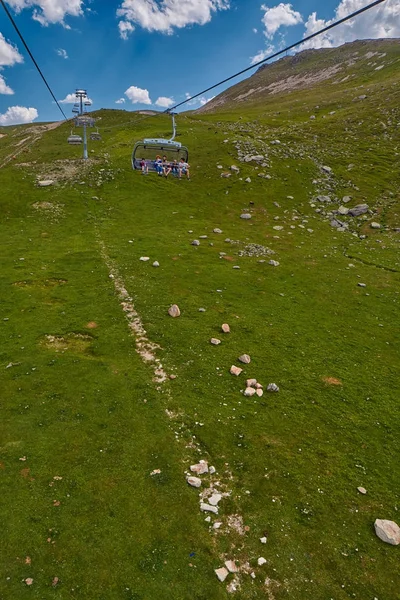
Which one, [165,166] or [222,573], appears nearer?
[222,573]

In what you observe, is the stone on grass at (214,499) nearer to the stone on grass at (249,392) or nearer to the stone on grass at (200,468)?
the stone on grass at (200,468)

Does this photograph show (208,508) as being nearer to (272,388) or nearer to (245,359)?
(272,388)

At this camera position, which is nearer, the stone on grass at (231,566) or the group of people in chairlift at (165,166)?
the stone on grass at (231,566)

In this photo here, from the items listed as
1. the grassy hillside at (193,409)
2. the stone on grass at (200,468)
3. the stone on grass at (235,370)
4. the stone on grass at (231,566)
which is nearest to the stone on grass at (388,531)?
the grassy hillside at (193,409)

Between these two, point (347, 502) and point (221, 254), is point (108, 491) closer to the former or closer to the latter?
point (347, 502)

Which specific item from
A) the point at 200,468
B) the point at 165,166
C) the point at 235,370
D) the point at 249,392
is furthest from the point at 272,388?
the point at 165,166

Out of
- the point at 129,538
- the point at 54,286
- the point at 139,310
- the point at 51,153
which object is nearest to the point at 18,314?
the point at 54,286

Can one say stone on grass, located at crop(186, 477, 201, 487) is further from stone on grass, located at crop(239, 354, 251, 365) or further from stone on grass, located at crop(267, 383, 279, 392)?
stone on grass, located at crop(239, 354, 251, 365)
